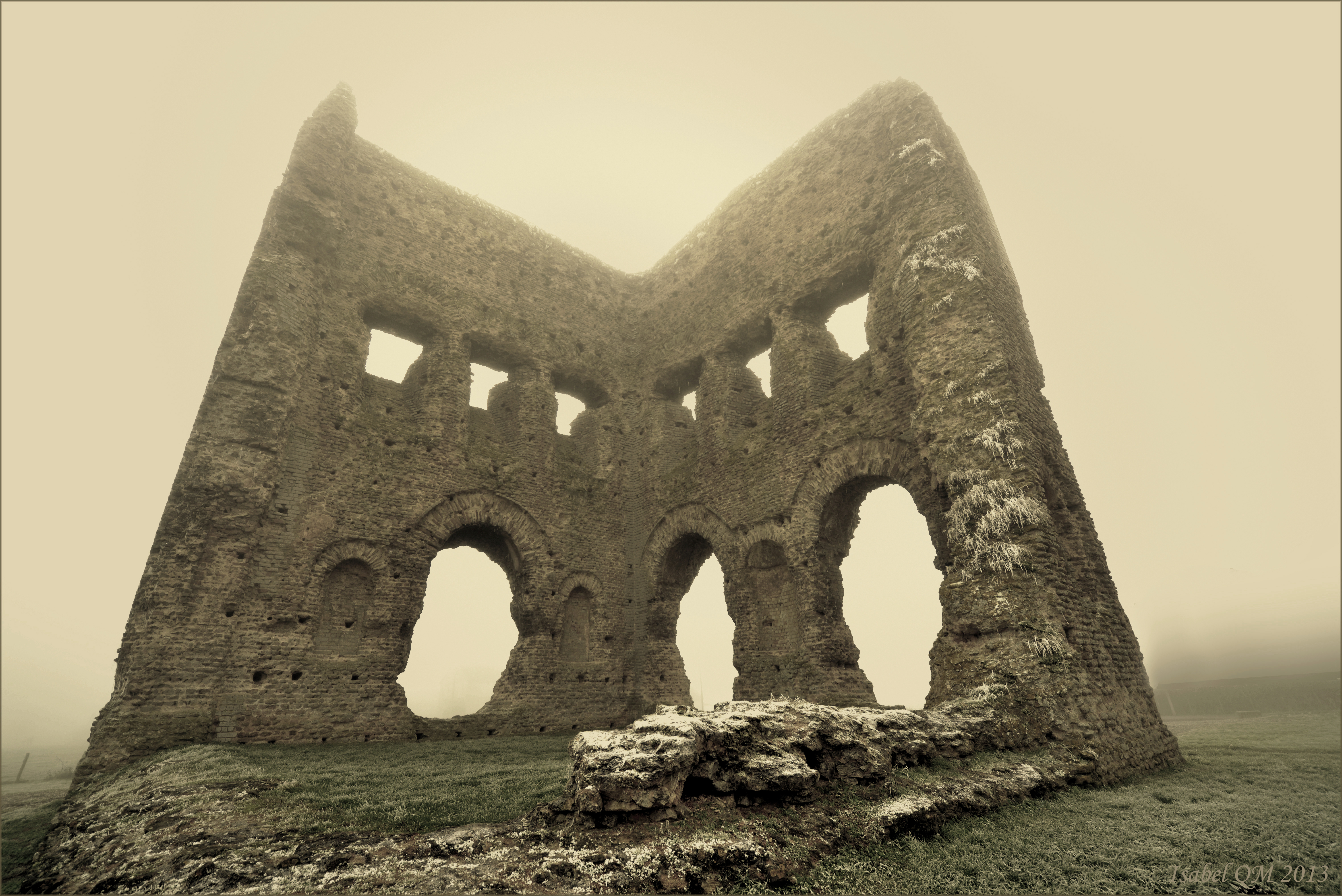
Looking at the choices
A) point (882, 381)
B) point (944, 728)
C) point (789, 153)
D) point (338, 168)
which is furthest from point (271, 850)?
point (789, 153)

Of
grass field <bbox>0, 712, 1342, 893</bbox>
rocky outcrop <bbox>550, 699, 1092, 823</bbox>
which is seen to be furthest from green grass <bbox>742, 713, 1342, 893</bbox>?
rocky outcrop <bbox>550, 699, 1092, 823</bbox>

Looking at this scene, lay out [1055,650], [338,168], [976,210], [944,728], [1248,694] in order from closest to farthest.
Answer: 1. [944,728]
2. [1055,650]
3. [976,210]
4. [338,168]
5. [1248,694]

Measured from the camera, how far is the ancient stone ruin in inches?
280

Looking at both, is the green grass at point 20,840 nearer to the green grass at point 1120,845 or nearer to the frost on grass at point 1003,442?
the green grass at point 1120,845

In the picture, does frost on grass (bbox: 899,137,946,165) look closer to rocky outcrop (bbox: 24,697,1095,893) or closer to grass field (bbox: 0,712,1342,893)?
rocky outcrop (bbox: 24,697,1095,893)

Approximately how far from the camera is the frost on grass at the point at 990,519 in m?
6.75

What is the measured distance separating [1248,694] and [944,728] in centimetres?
2421

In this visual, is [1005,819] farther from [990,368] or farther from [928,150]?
[928,150]

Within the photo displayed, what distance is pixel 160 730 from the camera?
7055 millimetres

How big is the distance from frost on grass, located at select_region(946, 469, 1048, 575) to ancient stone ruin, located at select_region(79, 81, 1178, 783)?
0.03m

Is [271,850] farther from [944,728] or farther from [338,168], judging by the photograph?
[338,168]

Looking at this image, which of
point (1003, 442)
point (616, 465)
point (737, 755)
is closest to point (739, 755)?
point (737, 755)

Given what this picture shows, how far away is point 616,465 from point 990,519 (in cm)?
770

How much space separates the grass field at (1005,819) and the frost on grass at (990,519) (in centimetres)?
225
